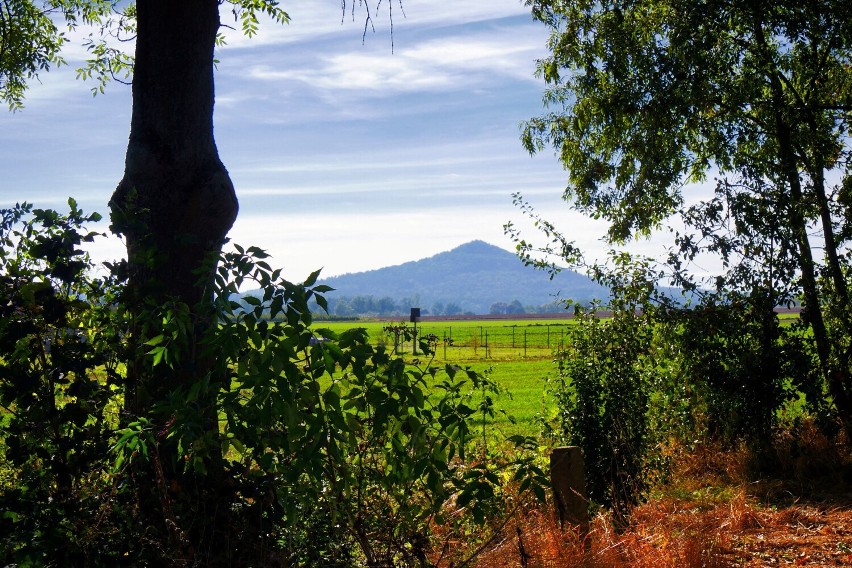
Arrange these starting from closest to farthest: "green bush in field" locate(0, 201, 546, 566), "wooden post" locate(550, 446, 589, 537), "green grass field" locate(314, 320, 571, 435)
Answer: "green bush in field" locate(0, 201, 546, 566) < "wooden post" locate(550, 446, 589, 537) < "green grass field" locate(314, 320, 571, 435)

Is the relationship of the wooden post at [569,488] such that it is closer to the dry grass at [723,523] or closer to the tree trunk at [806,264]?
the dry grass at [723,523]

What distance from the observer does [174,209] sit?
463 centimetres

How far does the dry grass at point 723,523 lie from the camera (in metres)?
4.65

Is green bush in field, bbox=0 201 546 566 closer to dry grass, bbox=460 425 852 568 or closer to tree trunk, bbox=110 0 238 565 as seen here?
tree trunk, bbox=110 0 238 565

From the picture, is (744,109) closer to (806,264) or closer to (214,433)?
(806,264)

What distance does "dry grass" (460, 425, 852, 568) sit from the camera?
4.65m

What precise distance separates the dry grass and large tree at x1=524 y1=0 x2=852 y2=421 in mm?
1050

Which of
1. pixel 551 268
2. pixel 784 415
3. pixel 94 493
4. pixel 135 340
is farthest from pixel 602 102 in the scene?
pixel 94 493

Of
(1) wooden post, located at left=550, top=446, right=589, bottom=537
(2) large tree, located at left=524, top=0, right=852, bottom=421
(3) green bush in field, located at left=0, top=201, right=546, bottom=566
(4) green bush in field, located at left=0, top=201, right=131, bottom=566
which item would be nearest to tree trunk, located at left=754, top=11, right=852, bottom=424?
(2) large tree, located at left=524, top=0, right=852, bottom=421

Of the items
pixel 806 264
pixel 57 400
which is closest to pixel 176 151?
pixel 57 400

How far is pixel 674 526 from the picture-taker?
552cm

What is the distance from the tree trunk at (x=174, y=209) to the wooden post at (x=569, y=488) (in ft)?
7.41

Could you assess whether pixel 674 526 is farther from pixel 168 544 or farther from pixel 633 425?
pixel 168 544

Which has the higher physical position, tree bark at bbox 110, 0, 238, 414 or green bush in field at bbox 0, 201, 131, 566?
tree bark at bbox 110, 0, 238, 414
